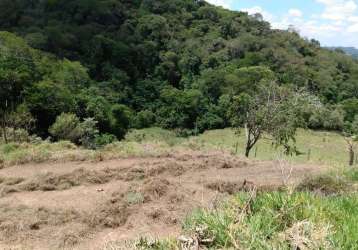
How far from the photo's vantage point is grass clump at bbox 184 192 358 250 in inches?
120

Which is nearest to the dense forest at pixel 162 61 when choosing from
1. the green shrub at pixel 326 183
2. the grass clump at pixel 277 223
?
the green shrub at pixel 326 183

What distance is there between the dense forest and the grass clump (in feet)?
120

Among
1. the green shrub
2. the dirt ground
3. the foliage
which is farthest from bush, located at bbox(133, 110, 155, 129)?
the green shrub

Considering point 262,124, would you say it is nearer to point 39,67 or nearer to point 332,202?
point 332,202

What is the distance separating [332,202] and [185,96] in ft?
200

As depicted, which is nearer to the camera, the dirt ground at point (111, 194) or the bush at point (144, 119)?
the dirt ground at point (111, 194)

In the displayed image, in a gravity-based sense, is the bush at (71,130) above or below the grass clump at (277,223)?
below

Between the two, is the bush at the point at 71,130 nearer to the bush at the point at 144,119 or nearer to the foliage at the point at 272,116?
the foliage at the point at 272,116

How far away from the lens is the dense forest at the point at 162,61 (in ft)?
176

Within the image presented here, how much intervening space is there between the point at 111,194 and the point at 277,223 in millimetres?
6108

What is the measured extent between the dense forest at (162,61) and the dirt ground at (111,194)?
29.1 m

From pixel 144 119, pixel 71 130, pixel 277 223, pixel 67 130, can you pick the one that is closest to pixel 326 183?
pixel 277 223

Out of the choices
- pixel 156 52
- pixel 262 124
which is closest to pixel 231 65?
pixel 156 52

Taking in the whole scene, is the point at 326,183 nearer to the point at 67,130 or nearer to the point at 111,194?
the point at 111,194
